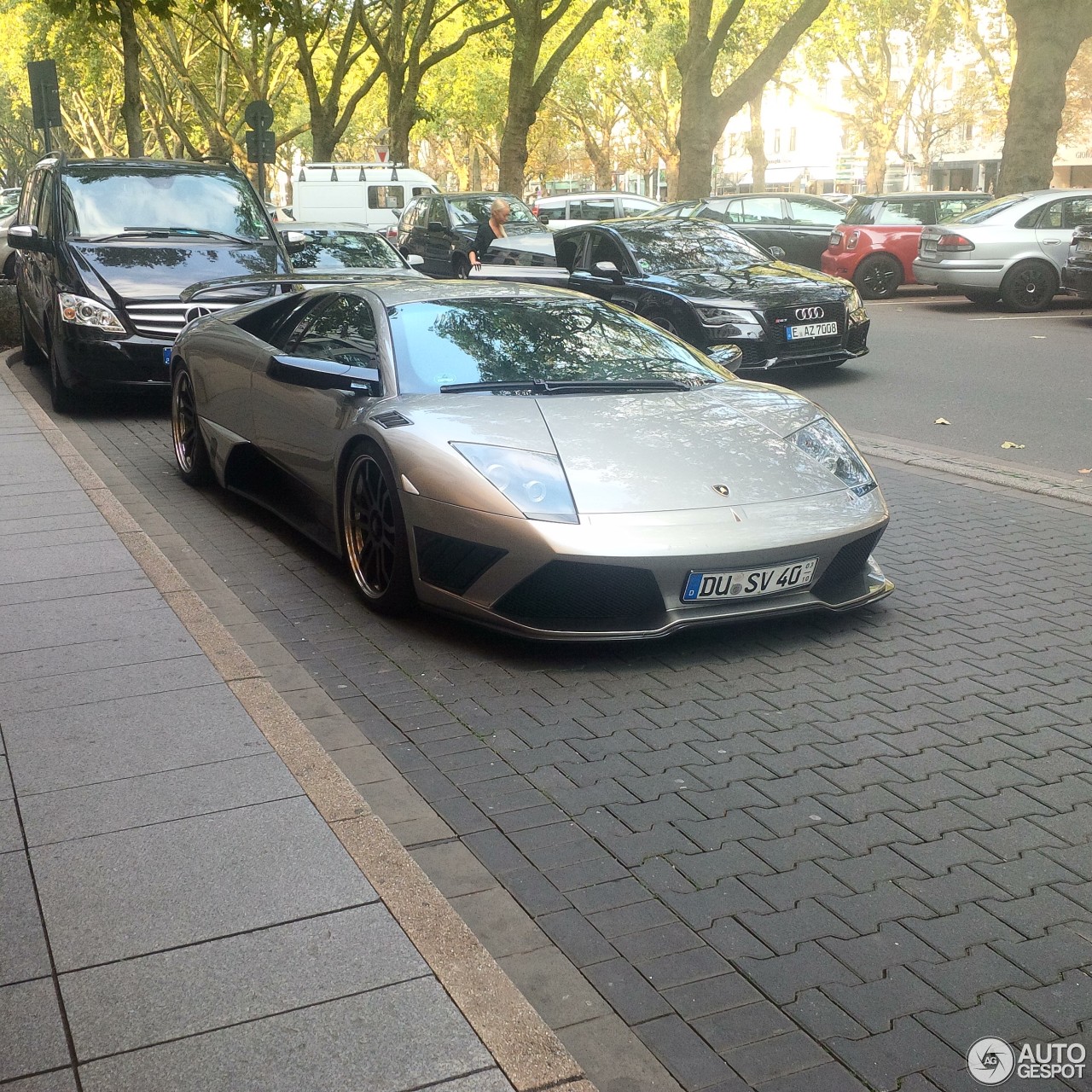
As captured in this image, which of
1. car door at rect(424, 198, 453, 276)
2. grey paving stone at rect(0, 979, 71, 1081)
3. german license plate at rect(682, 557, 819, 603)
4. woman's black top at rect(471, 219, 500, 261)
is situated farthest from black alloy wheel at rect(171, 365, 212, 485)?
car door at rect(424, 198, 453, 276)

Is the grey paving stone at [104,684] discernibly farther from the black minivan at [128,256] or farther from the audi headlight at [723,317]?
the audi headlight at [723,317]

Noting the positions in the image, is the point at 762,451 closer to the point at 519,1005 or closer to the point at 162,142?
the point at 519,1005

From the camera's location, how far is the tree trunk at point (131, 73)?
21.1 m

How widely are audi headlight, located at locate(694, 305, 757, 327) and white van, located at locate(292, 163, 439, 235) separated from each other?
70.2ft

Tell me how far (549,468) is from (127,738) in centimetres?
176

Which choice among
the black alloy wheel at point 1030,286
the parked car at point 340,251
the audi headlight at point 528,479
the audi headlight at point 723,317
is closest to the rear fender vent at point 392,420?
the audi headlight at point 528,479

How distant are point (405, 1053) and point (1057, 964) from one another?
4.76ft

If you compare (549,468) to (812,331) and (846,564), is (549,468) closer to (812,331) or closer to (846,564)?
(846,564)

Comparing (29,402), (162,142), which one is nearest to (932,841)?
(29,402)

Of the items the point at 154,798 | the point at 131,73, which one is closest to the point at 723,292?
the point at 154,798

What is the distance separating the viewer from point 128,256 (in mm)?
11289

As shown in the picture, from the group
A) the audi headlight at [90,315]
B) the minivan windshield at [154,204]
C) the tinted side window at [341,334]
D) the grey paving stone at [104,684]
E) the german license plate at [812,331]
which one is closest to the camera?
the grey paving stone at [104,684]

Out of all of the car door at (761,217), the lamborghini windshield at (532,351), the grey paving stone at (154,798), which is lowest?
the car door at (761,217)

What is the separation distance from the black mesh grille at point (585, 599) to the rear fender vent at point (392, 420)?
90 centimetres
